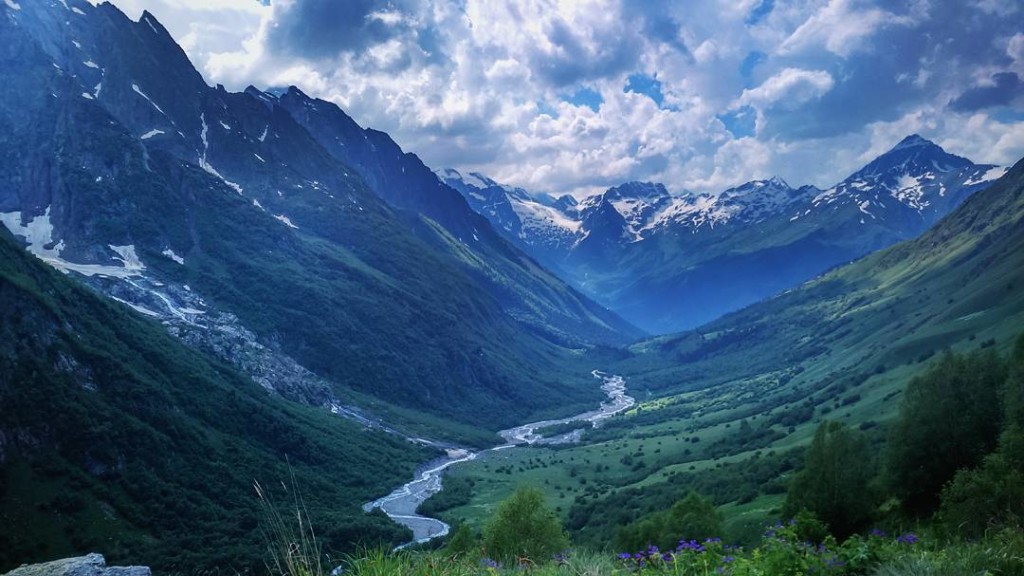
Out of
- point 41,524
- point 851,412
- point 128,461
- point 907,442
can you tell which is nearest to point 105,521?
point 41,524

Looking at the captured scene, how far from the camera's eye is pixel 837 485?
48031 millimetres

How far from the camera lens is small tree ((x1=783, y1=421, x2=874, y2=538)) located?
47031 millimetres

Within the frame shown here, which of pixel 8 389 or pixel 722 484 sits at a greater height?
pixel 8 389

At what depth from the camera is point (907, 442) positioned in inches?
Result: 1795

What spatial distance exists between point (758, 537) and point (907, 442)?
18.5 m

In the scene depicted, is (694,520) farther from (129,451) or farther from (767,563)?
(129,451)

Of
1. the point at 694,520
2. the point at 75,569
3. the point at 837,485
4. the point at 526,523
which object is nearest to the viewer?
the point at 75,569

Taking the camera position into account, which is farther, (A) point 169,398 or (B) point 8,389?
(A) point 169,398

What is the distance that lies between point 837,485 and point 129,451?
148822 mm

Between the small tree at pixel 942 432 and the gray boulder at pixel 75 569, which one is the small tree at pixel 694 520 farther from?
the gray boulder at pixel 75 569

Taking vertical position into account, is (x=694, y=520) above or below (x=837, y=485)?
below

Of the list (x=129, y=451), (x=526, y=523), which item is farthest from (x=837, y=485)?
(x=129, y=451)

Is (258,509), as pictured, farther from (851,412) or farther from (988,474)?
(988,474)

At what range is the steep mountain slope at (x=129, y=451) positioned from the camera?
116375 mm
